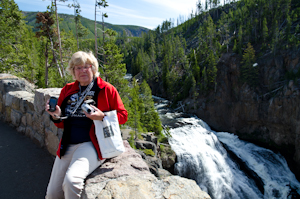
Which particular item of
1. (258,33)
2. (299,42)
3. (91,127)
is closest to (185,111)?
(299,42)

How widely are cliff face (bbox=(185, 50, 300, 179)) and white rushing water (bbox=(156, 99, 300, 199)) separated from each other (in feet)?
11.5

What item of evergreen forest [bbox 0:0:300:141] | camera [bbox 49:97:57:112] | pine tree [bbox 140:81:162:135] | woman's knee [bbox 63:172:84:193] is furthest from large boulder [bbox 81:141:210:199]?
pine tree [bbox 140:81:162:135]

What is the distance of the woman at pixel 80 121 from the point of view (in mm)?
2580

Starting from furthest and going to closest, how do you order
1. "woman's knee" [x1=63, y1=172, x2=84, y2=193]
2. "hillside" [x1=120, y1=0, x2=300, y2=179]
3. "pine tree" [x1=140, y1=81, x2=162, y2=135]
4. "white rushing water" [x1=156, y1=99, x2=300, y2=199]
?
"hillside" [x1=120, y1=0, x2=300, y2=179], "pine tree" [x1=140, y1=81, x2=162, y2=135], "white rushing water" [x1=156, y1=99, x2=300, y2=199], "woman's knee" [x1=63, y1=172, x2=84, y2=193]

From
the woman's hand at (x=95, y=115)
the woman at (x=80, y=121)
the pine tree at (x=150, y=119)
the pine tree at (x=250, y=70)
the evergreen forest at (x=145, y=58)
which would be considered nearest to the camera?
the woman's hand at (x=95, y=115)

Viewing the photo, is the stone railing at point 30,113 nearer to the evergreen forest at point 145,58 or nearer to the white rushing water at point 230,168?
the evergreen forest at point 145,58

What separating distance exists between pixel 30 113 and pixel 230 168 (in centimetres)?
2211

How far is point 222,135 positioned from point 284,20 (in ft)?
134

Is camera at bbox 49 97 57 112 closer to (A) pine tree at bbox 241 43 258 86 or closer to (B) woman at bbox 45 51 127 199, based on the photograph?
(B) woman at bbox 45 51 127 199

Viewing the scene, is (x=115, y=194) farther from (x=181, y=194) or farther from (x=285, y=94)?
(x=285, y=94)

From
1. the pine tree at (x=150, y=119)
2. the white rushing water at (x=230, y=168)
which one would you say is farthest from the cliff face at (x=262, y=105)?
the pine tree at (x=150, y=119)

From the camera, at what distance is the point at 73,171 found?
2.39m

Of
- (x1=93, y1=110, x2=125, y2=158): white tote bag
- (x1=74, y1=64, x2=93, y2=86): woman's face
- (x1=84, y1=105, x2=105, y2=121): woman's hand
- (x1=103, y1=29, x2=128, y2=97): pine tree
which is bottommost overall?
(x1=93, y1=110, x2=125, y2=158): white tote bag

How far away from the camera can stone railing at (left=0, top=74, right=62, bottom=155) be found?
4.96 metres
